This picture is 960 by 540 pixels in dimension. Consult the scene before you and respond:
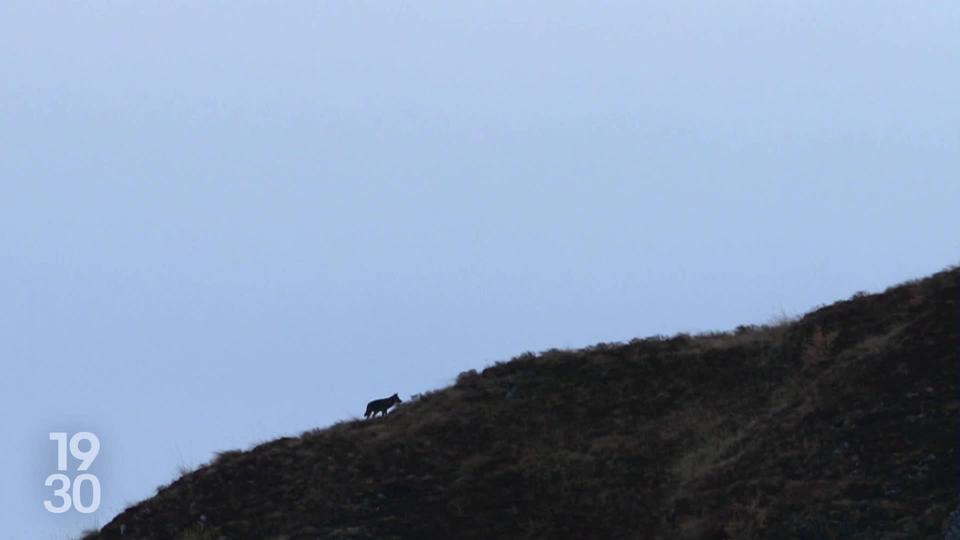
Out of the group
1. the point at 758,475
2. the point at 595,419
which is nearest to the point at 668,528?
the point at 758,475

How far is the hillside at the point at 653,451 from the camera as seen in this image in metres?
26.2

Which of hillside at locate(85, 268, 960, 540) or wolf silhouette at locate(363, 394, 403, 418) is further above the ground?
wolf silhouette at locate(363, 394, 403, 418)

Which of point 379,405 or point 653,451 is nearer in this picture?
point 653,451

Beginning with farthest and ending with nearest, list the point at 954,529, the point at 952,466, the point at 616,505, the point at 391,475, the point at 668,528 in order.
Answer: the point at 391,475 → the point at 616,505 → the point at 668,528 → the point at 952,466 → the point at 954,529

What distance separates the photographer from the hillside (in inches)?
1033

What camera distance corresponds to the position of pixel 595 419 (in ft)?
110

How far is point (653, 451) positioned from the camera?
31172 millimetres

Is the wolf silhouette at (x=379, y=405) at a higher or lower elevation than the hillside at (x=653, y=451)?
higher

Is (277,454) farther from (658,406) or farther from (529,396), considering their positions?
(658,406)

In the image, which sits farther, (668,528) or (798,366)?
(798,366)

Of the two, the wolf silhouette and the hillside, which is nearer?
the hillside

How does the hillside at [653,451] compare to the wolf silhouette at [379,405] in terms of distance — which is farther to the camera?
the wolf silhouette at [379,405]

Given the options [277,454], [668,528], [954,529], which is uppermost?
[277,454]

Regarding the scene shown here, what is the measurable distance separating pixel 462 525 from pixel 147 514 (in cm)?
763
